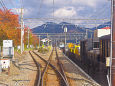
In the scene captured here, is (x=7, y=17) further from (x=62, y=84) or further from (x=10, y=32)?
(x=62, y=84)

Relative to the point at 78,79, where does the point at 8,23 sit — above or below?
above

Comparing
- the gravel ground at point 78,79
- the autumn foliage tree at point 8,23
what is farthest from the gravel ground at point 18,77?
the autumn foliage tree at point 8,23

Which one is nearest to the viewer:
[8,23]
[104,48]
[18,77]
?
[104,48]

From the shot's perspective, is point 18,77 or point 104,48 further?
point 18,77

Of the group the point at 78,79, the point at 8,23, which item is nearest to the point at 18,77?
the point at 78,79

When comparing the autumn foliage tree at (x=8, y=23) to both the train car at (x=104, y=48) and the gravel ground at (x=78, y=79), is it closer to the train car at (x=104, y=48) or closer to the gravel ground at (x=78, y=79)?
the gravel ground at (x=78, y=79)

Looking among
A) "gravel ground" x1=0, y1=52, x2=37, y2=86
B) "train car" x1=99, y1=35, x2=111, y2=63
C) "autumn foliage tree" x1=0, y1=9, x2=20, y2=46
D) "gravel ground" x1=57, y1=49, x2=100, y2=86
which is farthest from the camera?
"autumn foliage tree" x1=0, y1=9, x2=20, y2=46

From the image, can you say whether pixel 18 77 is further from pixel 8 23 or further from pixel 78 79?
pixel 8 23

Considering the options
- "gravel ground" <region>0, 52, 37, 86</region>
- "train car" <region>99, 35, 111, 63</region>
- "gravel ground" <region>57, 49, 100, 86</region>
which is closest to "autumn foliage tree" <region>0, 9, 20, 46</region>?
"gravel ground" <region>0, 52, 37, 86</region>

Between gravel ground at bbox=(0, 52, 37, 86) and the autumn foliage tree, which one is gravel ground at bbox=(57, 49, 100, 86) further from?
the autumn foliage tree

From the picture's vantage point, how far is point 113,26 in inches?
223

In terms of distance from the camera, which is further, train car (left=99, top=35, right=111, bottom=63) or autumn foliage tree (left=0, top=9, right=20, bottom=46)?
autumn foliage tree (left=0, top=9, right=20, bottom=46)

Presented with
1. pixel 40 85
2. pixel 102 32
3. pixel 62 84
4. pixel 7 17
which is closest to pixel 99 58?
pixel 62 84

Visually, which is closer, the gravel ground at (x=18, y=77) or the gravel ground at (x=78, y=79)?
the gravel ground at (x=78, y=79)
